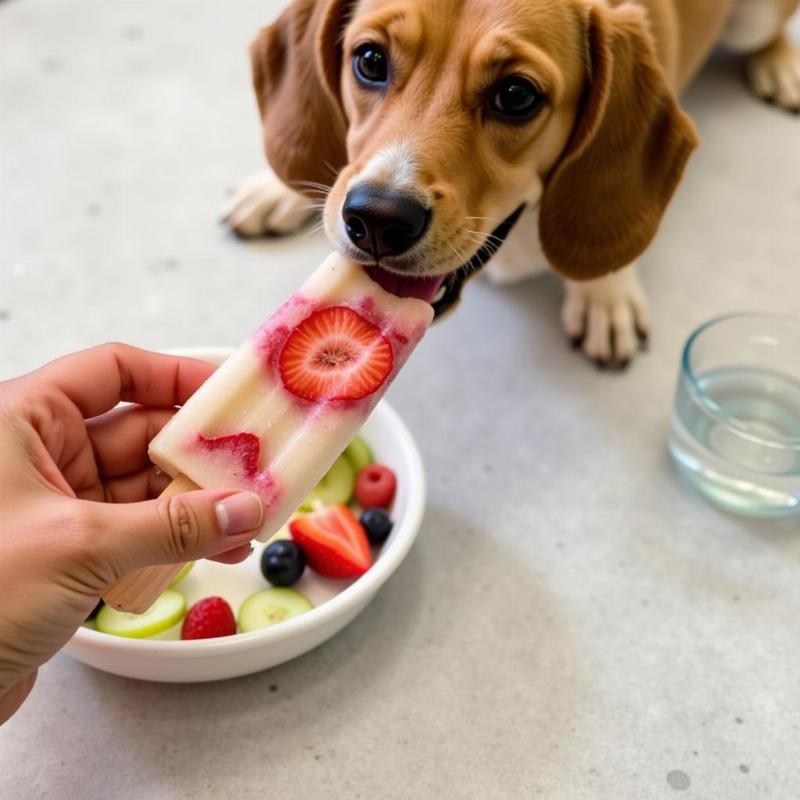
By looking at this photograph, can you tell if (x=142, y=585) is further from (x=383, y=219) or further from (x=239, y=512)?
(x=383, y=219)

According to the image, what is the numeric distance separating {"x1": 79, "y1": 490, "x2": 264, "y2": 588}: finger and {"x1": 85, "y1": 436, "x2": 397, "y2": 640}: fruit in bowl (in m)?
0.28

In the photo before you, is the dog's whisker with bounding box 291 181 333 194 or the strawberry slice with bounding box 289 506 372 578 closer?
the strawberry slice with bounding box 289 506 372 578

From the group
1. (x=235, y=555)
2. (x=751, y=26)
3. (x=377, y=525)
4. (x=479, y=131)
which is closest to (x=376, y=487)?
(x=377, y=525)

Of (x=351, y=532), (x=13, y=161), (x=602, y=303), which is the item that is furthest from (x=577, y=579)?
(x=13, y=161)

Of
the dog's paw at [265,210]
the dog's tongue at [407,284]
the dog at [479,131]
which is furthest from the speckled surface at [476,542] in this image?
the dog's tongue at [407,284]

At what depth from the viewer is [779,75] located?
228cm

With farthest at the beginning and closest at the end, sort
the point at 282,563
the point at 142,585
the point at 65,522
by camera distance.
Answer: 1. the point at 282,563
2. the point at 142,585
3. the point at 65,522

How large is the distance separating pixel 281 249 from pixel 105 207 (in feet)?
1.33

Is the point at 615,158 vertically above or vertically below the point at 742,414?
above

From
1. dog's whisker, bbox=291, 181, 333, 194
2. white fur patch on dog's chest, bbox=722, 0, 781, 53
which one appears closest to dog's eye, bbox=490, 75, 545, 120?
dog's whisker, bbox=291, 181, 333, 194

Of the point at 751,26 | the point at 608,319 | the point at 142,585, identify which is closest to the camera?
the point at 142,585

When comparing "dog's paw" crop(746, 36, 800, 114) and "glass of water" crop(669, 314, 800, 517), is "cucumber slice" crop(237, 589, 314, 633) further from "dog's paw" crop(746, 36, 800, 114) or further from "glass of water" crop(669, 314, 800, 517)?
"dog's paw" crop(746, 36, 800, 114)

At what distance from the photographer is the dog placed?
1.20 metres

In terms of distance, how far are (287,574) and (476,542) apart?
0.33 metres
